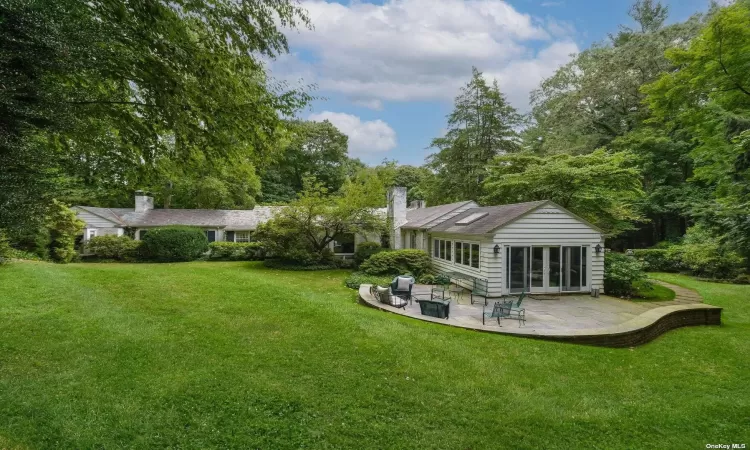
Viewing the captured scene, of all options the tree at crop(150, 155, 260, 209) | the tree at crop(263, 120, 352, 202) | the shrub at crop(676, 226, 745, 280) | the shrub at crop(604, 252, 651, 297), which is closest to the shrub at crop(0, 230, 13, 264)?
the tree at crop(150, 155, 260, 209)

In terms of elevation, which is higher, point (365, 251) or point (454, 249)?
point (454, 249)

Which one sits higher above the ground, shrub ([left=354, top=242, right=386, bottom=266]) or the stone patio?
shrub ([left=354, top=242, right=386, bottom=266])

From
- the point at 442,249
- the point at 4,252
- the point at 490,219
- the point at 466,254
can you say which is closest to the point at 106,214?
the point at 4,252

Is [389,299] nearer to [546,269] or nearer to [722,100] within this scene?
[546,269]

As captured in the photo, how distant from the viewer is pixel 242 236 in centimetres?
2798

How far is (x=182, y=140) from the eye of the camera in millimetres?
6293

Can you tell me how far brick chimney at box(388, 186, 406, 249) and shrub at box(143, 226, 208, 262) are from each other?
12324 millimetres

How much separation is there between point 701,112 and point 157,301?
14.9 meters

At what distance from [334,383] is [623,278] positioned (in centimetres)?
1266

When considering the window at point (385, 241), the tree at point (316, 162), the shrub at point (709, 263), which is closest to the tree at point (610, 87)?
the shrub at point (709, 263)

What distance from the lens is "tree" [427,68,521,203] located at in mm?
29672

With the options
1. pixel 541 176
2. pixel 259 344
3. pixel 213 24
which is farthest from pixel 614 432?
pixel 541 176

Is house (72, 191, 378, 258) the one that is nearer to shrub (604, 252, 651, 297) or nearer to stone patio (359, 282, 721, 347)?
stone patio (359, 282, 721, 347)

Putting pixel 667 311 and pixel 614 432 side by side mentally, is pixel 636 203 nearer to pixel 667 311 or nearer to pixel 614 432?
pixel 667 311
